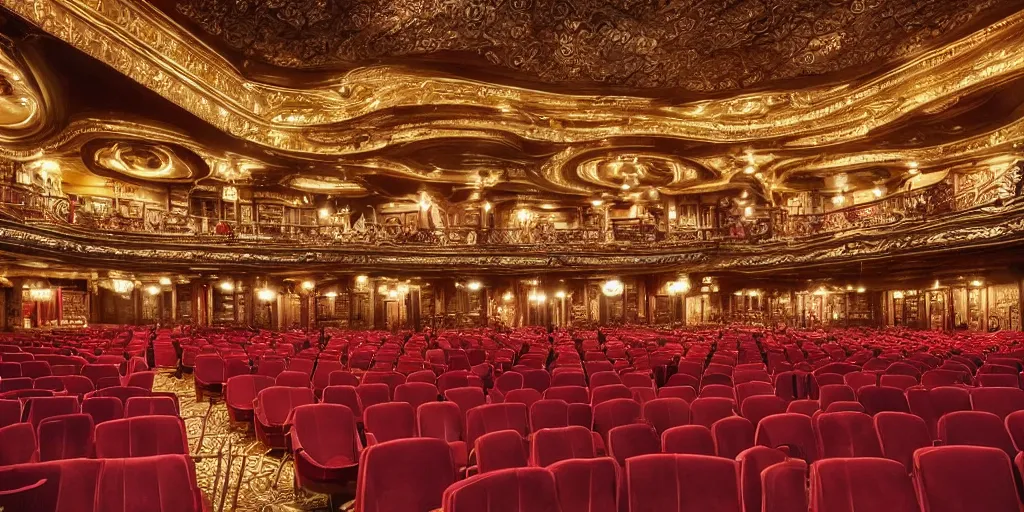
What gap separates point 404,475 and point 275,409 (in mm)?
3266

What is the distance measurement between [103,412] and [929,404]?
24.5 feet

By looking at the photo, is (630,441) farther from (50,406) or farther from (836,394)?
(50,406)

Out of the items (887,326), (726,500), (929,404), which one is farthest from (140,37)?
(887,326)

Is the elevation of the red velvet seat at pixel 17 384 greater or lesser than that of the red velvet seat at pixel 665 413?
greater

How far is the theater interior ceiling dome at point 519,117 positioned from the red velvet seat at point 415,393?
358 inches

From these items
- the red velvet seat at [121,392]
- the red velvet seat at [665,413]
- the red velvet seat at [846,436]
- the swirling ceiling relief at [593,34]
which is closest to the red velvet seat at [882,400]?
the red velvet seat at [846,436]

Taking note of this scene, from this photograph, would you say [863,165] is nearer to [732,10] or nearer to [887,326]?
[887,326]

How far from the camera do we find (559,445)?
377 cm

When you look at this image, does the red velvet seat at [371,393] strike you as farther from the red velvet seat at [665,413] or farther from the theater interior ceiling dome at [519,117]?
the theater interior ceiling dome at [519,117]

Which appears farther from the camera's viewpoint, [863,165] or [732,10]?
[863,165]

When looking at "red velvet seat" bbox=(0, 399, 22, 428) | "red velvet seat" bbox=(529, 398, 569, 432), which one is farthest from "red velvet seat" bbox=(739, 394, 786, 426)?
"red velvet seat" bbox=(0, 399, 22, 428)

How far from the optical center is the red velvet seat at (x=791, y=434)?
4207mm

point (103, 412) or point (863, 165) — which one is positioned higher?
point (863, 165)

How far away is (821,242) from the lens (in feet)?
60.6
